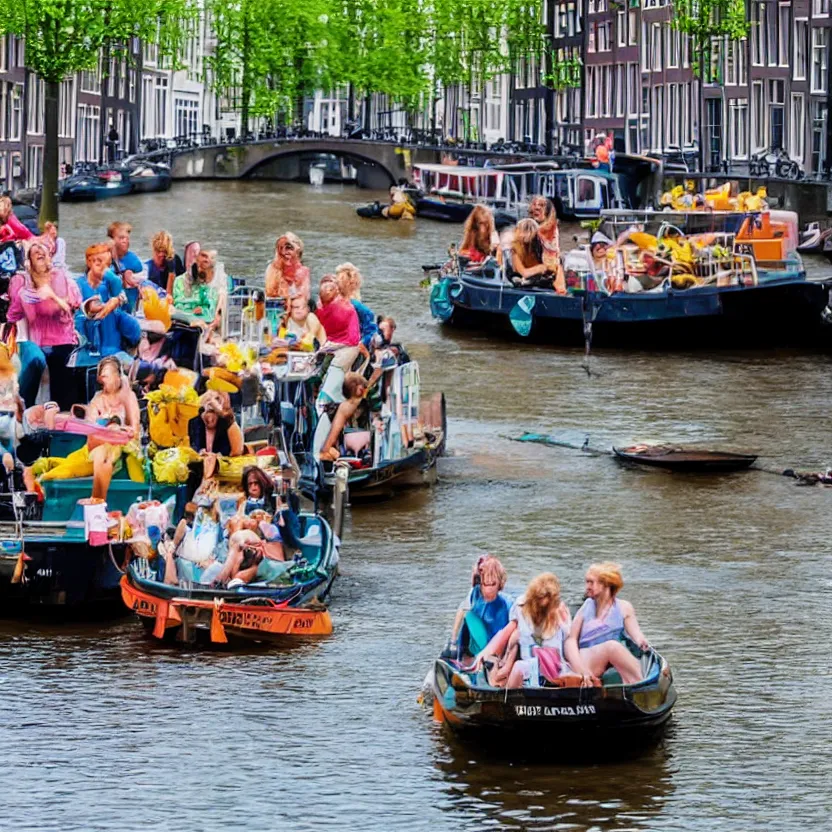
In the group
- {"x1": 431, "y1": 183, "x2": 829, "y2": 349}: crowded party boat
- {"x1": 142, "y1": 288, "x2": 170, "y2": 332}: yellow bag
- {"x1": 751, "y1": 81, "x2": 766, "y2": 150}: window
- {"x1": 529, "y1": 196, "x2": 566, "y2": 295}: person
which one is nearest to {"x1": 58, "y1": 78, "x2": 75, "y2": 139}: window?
{"x1": 751, "y1": 81, "x2": 766, "y2": 150}: window

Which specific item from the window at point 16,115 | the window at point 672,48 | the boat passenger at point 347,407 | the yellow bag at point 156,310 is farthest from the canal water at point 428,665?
the window at point 672,48

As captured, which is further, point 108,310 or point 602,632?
point 108,310

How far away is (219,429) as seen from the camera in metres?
18.4

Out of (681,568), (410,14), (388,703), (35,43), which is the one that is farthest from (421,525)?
(410,14)

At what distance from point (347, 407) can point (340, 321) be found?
0.78 metres

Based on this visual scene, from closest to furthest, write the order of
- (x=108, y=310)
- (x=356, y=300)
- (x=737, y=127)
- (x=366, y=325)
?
(x=108, y=310)
(x=356, y=300)
(x=366, y=325)
(x=737, y=127)

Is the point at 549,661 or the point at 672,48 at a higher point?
the point at 672,48

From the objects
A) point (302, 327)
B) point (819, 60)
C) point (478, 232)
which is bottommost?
point (302, 327)

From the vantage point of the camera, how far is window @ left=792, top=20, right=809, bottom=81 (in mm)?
69250

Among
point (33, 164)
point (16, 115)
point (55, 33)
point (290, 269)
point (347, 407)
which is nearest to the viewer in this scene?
point (347, 407)

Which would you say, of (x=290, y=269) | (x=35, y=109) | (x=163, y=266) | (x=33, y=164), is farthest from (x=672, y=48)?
(x=163, y=266)

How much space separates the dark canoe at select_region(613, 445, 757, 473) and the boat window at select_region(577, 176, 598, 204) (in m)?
40.2

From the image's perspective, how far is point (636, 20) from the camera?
83812 mm

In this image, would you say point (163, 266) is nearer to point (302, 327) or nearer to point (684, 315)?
point (302, 327)
